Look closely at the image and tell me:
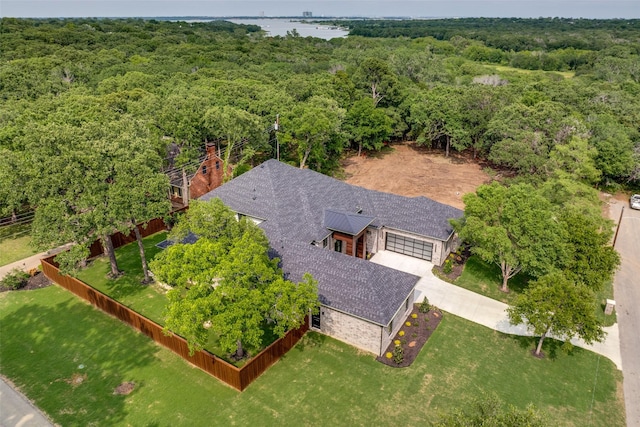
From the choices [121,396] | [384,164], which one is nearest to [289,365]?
[121,396]

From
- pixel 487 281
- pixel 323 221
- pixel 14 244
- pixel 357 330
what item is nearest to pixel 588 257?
pixel 487 281

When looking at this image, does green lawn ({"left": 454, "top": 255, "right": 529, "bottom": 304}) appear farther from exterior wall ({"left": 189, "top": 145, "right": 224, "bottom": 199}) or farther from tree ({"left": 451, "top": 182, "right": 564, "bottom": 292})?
exterior wall ({"left": 189, "top": 145, "right": 224, "bottom": 199})

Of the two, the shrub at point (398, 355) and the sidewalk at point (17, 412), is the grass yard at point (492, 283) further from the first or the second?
the sidewalk at point (17, 412)

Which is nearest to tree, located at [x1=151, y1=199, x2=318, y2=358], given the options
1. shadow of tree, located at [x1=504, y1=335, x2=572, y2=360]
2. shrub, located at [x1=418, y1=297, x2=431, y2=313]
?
shrub, located at [x1=418, y1=297, x2=431, y2=313]

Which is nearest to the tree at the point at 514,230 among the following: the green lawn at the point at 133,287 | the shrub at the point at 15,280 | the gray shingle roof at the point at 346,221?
the gray shingle roof at the point at 346,221

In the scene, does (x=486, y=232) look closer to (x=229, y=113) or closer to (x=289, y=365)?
(x=289, y=365)

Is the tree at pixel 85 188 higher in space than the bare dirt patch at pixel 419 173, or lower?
higher
